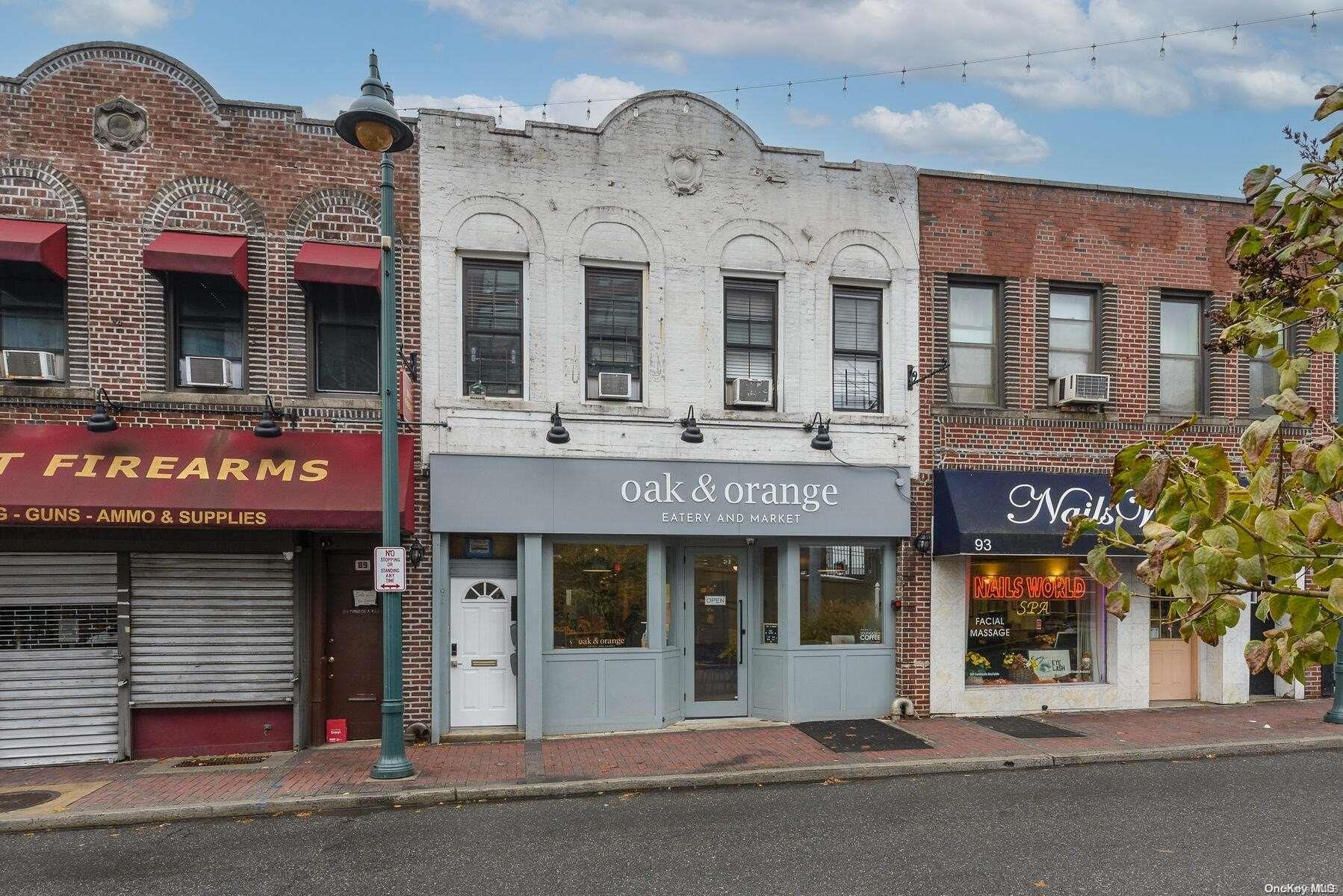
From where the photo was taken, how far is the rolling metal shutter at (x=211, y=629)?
9898 millimetres

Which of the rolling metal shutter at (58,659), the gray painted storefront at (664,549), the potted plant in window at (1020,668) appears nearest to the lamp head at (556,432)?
the gray painted storefront at (664,549)

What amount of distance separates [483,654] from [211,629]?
128 inches

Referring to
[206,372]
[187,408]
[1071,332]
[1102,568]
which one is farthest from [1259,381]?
[187,408]

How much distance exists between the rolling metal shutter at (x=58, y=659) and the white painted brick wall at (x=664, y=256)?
14.1 feet

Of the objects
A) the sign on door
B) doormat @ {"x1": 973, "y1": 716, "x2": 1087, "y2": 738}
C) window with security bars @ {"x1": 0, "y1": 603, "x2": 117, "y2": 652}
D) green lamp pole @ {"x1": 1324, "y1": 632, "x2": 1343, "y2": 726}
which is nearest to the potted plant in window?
doormat @ {"x1": 973, "y1": 716, "x2": 1087, "y2": 738}

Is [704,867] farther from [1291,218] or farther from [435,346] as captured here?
[435,346]

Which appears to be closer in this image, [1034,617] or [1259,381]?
[1034,617]

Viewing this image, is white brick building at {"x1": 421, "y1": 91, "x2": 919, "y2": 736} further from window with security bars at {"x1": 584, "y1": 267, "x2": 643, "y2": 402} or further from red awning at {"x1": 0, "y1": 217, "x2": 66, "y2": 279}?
red awning at {"x1": 0, "y1": 217, "x2": 66, "y2": 279}

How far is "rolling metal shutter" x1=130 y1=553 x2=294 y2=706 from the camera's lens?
9.90 m

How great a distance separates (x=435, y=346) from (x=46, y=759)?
6606mm

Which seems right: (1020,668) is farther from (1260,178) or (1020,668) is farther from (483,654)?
(1260,178)

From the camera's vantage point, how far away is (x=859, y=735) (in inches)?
420

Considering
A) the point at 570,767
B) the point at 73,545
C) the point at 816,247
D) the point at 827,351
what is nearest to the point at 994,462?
the point at 827,351

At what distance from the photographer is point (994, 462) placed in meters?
12.1
